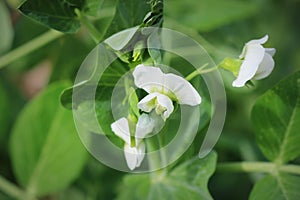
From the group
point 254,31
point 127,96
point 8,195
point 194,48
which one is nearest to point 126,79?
point 127,96

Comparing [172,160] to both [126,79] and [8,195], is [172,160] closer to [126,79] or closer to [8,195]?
[126,79]

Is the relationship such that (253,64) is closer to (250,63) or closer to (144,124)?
(250,63)

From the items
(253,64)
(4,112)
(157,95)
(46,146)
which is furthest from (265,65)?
(4,112)

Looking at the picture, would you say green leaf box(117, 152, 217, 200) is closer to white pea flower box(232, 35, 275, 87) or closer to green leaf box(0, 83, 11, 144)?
white pea flower box(232, 35, 275, 87)

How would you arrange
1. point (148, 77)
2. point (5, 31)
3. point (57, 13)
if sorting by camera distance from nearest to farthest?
point (148, 77) → point (57, 13) → point (5, 31)

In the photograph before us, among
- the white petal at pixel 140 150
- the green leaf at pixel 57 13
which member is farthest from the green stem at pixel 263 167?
the green leaf at pixel 57 13

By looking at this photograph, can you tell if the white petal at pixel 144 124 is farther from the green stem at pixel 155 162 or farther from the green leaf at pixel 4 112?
the green leaf at pixel 4 112
